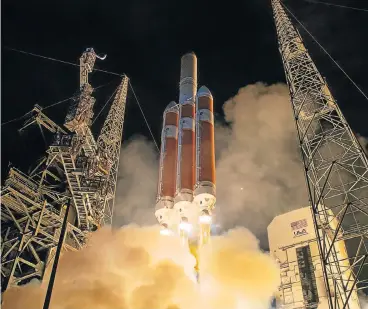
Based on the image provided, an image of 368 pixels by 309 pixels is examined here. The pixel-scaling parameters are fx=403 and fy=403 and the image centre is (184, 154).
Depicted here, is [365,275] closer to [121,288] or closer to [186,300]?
[186,300]

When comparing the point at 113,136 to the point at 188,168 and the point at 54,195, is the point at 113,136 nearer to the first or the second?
the point at 54,195

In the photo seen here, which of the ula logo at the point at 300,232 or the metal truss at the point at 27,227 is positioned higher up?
the ula logo at the point at 300,232

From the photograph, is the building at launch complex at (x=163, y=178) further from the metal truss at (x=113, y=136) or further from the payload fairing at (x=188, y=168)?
the metal truss at (x=113, y=136)

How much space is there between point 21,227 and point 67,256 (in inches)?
200

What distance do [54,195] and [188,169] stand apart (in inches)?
469

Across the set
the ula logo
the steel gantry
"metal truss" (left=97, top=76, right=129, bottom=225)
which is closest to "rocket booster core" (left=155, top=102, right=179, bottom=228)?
the steel gantry

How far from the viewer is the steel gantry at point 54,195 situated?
1144 inches

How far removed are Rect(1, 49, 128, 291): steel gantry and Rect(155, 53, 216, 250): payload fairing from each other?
→ 5.98 m

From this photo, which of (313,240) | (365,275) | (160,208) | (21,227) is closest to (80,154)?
(21,227)

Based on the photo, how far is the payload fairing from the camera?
25.5m

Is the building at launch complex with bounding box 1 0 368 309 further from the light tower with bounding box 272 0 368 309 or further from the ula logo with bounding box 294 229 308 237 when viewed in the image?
the ula logo with bounding box 294 229 308 237

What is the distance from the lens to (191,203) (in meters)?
25.8

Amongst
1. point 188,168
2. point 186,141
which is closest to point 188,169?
point 188,168

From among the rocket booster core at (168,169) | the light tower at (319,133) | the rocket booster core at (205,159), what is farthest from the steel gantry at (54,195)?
the light tower at (319,133)
